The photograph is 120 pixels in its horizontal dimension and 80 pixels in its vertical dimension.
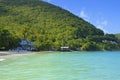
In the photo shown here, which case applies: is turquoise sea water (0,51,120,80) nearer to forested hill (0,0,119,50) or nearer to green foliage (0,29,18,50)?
green foliage (0,29,18,50)

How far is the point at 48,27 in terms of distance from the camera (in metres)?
147

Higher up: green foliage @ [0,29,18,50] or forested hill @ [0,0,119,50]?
forested hill @ [0,0,119,50]

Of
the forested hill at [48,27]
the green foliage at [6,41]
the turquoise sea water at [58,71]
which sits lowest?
the turquoise sea water at [58,71]

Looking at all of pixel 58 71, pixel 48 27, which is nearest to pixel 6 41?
pixel 48 27

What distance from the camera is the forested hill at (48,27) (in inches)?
4897

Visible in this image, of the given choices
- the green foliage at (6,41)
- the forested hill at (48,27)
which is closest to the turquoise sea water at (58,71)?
the green foliage at (6,41)

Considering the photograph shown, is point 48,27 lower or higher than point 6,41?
higher

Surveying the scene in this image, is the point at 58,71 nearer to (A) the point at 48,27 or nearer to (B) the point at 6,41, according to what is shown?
(B) the point at 6,41

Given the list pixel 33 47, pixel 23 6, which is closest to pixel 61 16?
pixel 23 6

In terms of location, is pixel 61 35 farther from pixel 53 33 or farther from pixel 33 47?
pixel 33 47

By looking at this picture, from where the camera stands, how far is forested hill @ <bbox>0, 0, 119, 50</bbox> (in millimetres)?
124375

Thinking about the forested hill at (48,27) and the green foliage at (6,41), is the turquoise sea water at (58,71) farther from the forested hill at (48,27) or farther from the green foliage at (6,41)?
the forested hill at (48,27)

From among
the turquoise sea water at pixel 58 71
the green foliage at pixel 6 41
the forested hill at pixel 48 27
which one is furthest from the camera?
the forested hill at pixel 48 27

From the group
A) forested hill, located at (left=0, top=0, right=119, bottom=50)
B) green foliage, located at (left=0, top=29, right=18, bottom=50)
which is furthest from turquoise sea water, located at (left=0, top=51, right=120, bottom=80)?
forested hill, located at (left=0, top=0, right=119, bottom=50)
